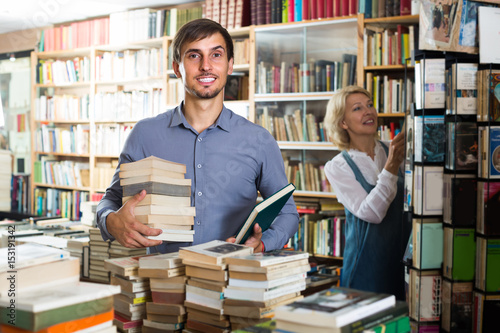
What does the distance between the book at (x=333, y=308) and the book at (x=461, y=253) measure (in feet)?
3.28

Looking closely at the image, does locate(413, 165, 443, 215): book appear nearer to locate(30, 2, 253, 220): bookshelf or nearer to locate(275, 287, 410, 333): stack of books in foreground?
locate(275, 287, 410, 333): stack of books in foreground

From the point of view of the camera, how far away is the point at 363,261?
257 cm

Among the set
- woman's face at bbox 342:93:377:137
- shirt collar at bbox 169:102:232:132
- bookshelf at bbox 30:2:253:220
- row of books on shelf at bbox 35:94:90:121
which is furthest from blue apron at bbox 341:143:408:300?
row of books on shelf at bbox 35:94:90:121

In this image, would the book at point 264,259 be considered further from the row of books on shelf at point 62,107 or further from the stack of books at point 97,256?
the row of books on shelf at point 62,107

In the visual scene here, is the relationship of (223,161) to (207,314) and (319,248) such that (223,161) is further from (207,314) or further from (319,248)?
(319,248)

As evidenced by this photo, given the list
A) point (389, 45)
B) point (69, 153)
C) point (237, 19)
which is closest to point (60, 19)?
point (69, 153)

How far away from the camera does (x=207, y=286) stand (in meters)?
1.33

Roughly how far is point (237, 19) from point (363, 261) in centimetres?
291

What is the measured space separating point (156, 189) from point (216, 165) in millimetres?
415

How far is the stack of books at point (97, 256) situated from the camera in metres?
4.14

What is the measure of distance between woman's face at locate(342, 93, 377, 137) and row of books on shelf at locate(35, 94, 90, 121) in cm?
395

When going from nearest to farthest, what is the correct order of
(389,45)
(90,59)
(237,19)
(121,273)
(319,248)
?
(121,273)
(389,45)
(319,248)
(237,19)
(90,59)

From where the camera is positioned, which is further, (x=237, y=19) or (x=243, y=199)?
(x=237, y=19)


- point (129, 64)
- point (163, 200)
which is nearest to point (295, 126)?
point (129, 64)
